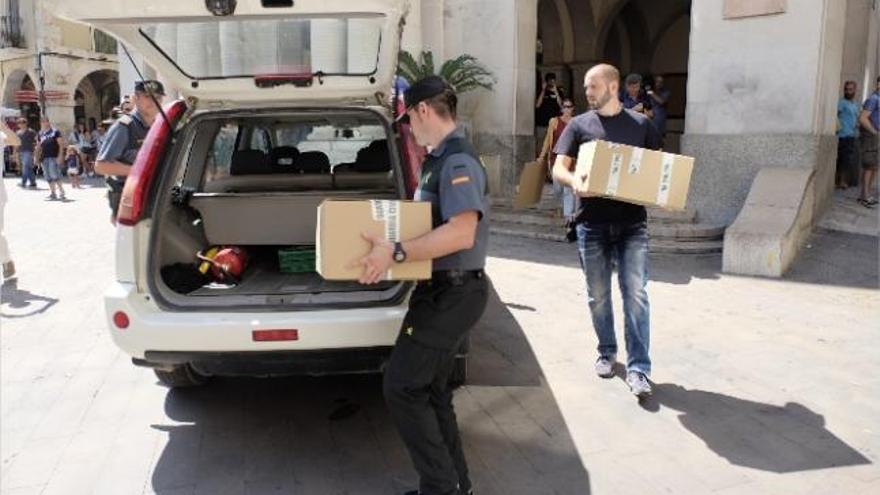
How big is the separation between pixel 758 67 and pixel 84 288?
7.78 m

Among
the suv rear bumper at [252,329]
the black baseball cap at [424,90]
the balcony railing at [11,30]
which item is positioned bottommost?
the suv rear bumper at [252,329]

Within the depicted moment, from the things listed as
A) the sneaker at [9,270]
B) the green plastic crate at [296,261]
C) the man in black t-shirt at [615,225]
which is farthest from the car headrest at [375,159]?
the sneaker at [9,270]

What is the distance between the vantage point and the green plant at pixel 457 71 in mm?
10914

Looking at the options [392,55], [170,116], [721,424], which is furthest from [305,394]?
[721,424]

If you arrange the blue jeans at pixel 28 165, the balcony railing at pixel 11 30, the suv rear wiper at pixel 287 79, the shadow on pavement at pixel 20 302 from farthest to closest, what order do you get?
the balcony railing at pixel 11 30, the blue jeans at pixel 28 165, the shadow on pavement at pixel 20 302, the suv rear wiper at pixel 287 79

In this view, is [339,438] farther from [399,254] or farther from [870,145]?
[870,145]

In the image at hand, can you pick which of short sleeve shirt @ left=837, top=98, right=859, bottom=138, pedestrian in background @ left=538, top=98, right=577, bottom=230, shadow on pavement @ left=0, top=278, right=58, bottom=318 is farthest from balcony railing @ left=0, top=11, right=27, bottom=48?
short sleeve shirt @ left=837, top=98, right=859, bottom=138

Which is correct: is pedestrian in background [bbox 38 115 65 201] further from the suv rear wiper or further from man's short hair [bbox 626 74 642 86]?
the suv rear wiper

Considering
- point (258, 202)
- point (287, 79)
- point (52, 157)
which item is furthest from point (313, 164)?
point (52, 157)

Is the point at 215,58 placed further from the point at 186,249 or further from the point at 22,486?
the point at 22,486

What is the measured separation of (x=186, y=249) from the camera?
426 cm

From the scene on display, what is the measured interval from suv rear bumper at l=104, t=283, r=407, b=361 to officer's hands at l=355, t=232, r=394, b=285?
659mm

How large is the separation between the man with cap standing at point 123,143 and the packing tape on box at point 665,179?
3977 millimetres

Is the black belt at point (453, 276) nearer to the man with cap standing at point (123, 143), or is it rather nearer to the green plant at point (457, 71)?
the man with cap standing at point (123, 143)
